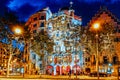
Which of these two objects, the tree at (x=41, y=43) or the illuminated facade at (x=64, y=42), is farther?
the illuminated facade at (x=64, y=42)

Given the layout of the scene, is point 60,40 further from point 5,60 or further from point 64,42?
point 5,60

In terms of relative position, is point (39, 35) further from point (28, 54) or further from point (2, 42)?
point (28, 54)

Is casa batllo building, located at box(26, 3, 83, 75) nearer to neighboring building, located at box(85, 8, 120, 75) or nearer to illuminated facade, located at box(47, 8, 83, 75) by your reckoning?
illuminated facade, located at box(47, 8, 83, 75)

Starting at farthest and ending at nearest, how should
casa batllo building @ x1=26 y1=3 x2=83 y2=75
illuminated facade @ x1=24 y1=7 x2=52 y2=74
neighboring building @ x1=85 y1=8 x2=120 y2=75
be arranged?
1. illuminated facade @ x1=24 y1=7 x2=52 y2=74
2. neighboring building @ x1=85 y1=8 x2=120 y2=75
3. casa batllo building @ x1=26 y1=3 x2=83 y2=75

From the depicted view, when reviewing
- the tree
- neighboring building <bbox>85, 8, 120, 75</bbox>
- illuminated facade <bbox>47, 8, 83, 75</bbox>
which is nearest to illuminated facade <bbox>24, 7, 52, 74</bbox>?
illuminated facade <bbox>47, 8, 83, 75</bbox>

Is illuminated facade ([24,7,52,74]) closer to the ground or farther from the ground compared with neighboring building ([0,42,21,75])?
farther from the ground

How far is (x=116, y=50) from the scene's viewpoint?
76.8m

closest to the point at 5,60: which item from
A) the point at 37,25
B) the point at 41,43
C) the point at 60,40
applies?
the point at 41,43

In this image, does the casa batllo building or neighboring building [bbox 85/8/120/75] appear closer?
the casa batllo building

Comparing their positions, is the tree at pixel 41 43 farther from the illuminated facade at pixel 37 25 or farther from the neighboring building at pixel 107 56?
the illuminated facade at pixel 37 25

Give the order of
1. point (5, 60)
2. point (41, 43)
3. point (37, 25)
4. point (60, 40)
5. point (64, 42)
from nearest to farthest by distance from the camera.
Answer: point (41, 43) → point (64, 42) → point (60, 40) → point (5, 60) → point (37, 25)

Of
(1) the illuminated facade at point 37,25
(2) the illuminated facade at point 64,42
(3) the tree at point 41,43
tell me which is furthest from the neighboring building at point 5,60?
(2) the illuminated facade at point 64,42

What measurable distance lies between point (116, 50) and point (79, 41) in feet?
32.6

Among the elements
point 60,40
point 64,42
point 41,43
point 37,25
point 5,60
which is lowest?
point 5,60
